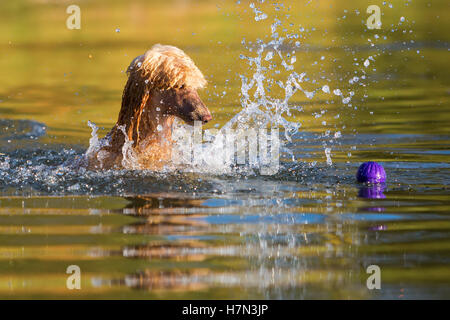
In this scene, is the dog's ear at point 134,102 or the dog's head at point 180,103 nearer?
the dog's ear at point 134,102

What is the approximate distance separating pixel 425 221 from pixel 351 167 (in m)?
2.56

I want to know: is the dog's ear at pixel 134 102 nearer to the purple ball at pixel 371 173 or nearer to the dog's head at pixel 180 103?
the dog's head at pixel 180 103

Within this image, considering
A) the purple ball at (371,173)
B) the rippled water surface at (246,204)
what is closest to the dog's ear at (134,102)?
the rippled water surface at (246,204)

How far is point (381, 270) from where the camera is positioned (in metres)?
5.51

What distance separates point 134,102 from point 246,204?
1836 mm

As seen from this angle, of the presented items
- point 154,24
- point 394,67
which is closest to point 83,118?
point 394,67

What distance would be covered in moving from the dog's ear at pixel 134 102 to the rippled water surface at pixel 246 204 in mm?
491

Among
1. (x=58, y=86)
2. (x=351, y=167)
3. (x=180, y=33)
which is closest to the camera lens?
(x=351, y=167)

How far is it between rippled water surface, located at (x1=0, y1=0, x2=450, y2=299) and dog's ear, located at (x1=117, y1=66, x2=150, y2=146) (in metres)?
0.49

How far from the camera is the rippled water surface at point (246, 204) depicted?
5.43 m

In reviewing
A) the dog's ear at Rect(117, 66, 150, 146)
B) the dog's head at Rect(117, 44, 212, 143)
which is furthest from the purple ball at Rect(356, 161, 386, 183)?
the dog's ear at Rect(117, 66, 150, 146)
